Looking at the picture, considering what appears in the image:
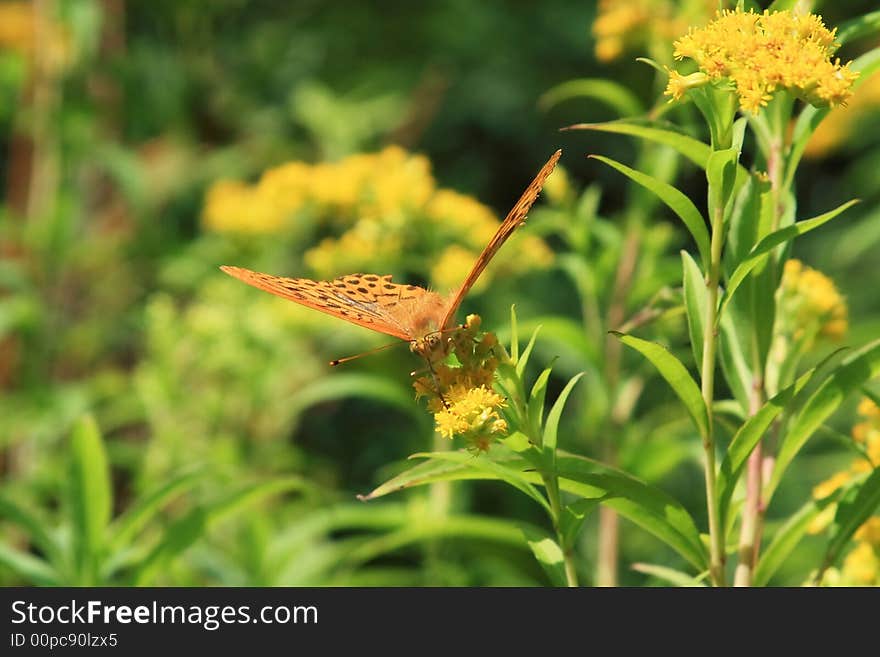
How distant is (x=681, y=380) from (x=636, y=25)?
3.80ft

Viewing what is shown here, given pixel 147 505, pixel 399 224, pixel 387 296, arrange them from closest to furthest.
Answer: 1. pixel 387 296
2. pixel 147 505
3. pixel 399 224

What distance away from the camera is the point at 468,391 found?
3.38 feet

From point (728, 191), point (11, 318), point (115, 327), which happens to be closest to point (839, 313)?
point (728, 191)

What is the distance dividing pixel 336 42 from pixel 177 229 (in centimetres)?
107

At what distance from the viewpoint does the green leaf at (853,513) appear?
1109mm

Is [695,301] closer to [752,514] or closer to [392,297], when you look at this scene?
[752,514]

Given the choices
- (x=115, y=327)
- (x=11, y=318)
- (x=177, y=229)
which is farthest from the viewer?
(x=177, y=229)

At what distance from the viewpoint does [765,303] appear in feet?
3.78

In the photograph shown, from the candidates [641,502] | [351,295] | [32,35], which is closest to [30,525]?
[351,295]

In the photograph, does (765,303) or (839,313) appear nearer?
(765,303)

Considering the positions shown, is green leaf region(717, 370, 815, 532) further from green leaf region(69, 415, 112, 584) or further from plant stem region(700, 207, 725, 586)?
green leaf region(69, 415, 112, 584)

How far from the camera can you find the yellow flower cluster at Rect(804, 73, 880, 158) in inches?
145

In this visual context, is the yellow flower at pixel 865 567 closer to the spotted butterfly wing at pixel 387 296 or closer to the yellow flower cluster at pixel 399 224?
the spotted butterfly wing at pixel 387 296

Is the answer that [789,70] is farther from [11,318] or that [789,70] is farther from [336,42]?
[336,42]
